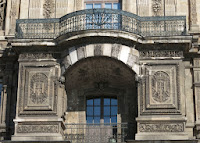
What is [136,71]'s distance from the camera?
16484 mm

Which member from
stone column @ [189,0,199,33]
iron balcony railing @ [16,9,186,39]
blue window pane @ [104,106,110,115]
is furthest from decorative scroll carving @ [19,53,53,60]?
stone column @ [189,0,199,33]

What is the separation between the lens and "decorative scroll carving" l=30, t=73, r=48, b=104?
16.5 m

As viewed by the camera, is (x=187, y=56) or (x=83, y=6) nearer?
(x=187, y=56)

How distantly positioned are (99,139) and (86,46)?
3.07 metres

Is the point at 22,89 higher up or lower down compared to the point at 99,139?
higher up

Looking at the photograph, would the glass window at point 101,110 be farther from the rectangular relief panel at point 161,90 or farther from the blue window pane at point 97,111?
the rectangular relief panel at point 161,90

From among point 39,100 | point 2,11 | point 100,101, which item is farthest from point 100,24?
point 2,11

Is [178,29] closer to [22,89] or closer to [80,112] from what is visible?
[80,112]

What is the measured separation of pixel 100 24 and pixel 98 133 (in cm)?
359

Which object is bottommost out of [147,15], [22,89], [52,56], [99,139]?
[99,139]

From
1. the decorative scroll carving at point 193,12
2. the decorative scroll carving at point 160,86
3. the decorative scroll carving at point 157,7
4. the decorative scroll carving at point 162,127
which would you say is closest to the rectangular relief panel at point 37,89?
the decorative scroll carving at point 162,127

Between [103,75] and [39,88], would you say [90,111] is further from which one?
[39,88]

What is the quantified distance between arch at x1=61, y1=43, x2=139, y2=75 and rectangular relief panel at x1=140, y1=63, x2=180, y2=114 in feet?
1.73

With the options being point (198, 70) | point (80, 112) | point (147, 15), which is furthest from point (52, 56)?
point (198, 70)
